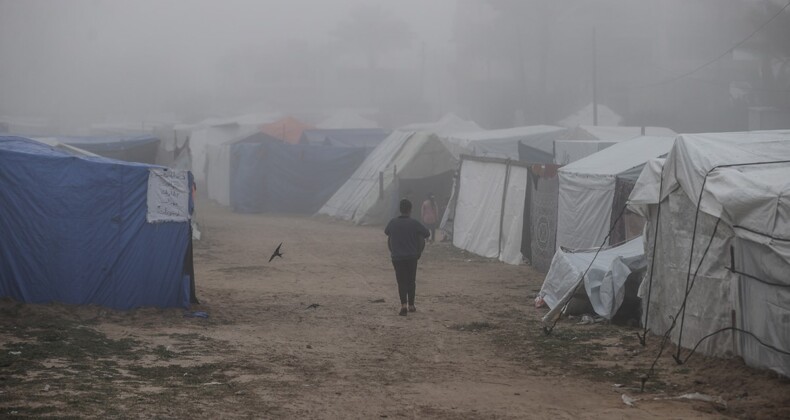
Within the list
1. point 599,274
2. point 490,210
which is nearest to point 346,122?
point 490,210

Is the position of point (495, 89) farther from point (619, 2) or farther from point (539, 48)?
point (619, 2)

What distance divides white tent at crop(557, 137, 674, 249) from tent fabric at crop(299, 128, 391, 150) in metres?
21.8

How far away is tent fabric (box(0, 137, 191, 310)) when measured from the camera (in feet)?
38.8

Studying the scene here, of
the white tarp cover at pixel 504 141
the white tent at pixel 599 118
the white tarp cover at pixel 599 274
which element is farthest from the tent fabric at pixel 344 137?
the white tarp cover at pixel 599 274

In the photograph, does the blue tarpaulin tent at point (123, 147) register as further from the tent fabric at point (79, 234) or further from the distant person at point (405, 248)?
the distant person at point (405, 248)

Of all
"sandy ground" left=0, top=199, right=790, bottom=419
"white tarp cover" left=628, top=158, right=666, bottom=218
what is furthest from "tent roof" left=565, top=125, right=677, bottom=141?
"white tarp cover" left=628, top=158, right=666, bottom=218

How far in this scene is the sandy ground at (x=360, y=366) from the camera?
7605mm

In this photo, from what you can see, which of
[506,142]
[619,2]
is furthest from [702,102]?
[506,142]

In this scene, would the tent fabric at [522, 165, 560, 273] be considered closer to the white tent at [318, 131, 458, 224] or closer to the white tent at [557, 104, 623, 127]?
the white tent at [318, 131, 458, 224]

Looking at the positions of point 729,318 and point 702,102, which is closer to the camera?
point 729,318

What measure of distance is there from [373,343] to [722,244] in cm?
403

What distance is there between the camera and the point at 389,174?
31.1 meters

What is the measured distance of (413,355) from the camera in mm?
10320

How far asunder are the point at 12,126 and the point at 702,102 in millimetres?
46647
